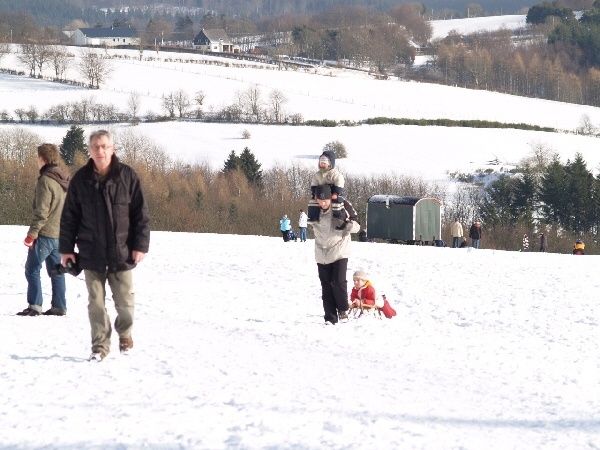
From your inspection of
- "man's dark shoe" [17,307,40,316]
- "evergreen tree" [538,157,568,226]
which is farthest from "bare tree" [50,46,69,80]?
"man's dark shoe" [17,307,40,316]

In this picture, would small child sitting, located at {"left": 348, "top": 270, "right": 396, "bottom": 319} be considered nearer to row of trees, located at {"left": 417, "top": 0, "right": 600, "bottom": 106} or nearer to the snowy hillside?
the snowy hillside

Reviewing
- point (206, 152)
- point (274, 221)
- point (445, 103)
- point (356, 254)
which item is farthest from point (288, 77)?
point (356, 254)

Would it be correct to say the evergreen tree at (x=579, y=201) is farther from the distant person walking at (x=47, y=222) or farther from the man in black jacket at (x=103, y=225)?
the man in black jacket at (x=103, y=225)

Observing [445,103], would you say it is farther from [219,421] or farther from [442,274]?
[219,421]

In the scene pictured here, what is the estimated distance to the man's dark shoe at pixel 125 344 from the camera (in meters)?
8.16

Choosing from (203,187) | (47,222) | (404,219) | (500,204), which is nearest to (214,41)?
(203,187)

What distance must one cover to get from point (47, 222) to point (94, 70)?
99.2 m

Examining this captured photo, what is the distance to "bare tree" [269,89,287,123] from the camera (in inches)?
3610

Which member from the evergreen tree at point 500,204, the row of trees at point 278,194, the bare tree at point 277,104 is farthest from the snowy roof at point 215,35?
the evergreen tree at point 500,204

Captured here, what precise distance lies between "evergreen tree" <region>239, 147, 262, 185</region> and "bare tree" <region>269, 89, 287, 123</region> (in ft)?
67.2

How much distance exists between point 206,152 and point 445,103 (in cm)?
4103

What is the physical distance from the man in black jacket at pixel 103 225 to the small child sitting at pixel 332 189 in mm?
3286

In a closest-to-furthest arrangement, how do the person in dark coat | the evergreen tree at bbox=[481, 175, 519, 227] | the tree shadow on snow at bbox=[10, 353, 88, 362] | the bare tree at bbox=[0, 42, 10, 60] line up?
the tree shadow on snow at bbox=[10, 353, 88, 362] < the person in dark coat < the evergreen tree at bbox=[481, 175, 519, 227] < the bare tree at bbox=[0, 42, 10, 60]

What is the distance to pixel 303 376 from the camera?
7.67m
